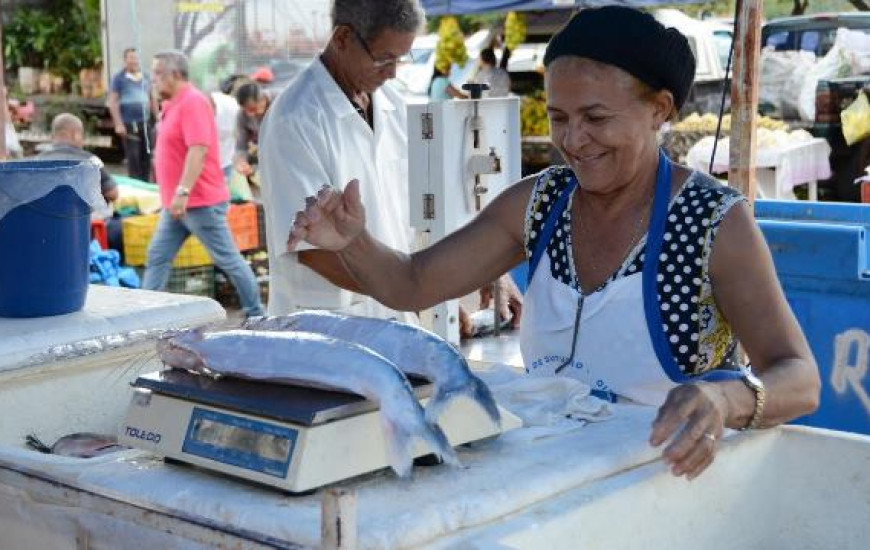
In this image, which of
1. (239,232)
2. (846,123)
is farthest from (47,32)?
(846,123)

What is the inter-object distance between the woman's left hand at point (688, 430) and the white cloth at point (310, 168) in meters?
1.86

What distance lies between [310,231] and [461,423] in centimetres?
72

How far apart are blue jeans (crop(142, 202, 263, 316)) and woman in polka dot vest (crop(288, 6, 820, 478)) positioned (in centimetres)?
567

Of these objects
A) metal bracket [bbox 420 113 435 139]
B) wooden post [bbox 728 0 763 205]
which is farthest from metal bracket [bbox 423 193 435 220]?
wooden post [bbox 728 0 763 205]

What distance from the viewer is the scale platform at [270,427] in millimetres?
1405

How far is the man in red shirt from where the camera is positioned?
765cm

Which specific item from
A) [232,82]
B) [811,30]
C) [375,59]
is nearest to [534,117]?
[811,30]

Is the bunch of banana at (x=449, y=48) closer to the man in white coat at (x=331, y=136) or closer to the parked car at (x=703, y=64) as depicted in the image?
the parked car at (x=703, y=64)

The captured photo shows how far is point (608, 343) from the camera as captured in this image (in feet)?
6.87

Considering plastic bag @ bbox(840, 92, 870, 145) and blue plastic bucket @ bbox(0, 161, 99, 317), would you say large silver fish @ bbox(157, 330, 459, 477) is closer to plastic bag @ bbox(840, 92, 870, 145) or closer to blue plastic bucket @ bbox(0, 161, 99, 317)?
blue plastic bucket @ bbox(0, 161, 99, 317)

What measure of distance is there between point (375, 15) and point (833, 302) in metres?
2.07

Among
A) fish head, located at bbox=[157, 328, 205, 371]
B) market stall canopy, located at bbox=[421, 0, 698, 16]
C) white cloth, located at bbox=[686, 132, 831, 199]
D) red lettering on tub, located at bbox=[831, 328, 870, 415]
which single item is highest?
Result: market stall canopy, located at bbox=[421, 0, 698, 16]

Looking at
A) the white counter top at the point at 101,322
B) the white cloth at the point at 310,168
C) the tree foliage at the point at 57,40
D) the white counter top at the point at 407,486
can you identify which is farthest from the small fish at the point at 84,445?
the tree foliage at the point at 57,40

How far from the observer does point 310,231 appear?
218 cm
